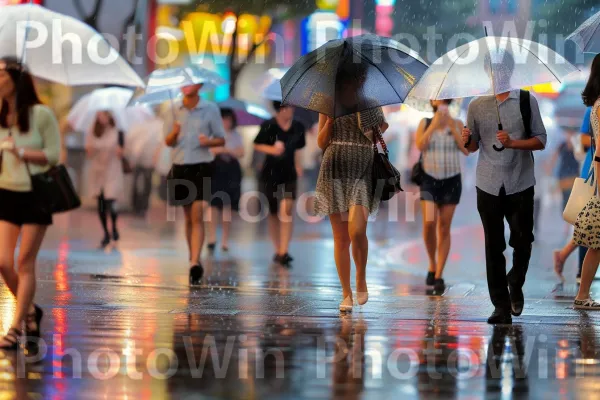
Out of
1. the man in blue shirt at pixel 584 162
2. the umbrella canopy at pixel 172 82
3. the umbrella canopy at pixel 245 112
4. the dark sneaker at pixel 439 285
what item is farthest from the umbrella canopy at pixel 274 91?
the man in blue shirt at pixel 584 162

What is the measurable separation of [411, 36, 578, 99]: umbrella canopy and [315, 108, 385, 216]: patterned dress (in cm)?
55

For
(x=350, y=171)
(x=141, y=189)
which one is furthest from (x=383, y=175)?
(x=141, y=189)

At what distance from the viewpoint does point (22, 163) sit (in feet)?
29.1

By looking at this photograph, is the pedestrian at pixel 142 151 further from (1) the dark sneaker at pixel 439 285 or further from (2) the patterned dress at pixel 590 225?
(2) the patterned dress at pixel 590 225

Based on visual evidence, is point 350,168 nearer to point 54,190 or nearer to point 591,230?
point 591,230

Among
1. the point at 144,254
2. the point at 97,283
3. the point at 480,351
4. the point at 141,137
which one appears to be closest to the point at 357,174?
the point at 480,351

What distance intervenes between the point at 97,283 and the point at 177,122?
1.84 metres

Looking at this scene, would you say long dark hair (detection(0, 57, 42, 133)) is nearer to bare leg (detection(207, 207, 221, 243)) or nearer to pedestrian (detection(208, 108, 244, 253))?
pedestrian (detection(208, 108, 244, 253))

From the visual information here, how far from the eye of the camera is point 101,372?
779 centimetres

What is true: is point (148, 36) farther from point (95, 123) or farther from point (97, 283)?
point (97, 283)

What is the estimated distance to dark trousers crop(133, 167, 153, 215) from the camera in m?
31.3

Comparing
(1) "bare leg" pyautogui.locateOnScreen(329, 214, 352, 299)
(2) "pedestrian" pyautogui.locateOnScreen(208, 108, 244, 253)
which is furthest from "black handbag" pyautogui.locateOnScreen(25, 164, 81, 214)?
(2) "pedestrian" pyautogui.locateOnScreen(208, 108, 244, 253)

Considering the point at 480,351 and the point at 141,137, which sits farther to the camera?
the point at 141,137

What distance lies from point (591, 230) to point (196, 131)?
4417 mm
